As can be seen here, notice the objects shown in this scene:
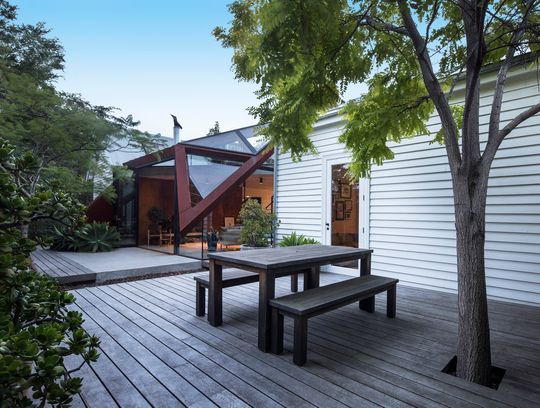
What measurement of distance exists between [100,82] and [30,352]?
13556mm

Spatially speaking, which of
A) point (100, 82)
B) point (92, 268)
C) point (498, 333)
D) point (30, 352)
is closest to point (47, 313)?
point (30, 352)

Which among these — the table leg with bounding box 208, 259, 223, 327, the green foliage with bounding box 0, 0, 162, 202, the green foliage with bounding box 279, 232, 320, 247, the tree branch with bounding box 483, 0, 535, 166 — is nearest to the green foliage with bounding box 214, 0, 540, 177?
the tree branch with bounding box 483, 0, 535, 166

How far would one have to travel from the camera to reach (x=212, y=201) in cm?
674

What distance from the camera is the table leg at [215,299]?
10.6ft

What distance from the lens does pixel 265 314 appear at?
266 cm

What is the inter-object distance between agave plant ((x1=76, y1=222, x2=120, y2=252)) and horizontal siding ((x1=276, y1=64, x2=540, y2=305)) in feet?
20.2

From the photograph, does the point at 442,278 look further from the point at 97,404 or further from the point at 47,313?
the point at 47,313

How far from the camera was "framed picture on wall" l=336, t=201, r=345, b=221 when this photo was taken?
611cm

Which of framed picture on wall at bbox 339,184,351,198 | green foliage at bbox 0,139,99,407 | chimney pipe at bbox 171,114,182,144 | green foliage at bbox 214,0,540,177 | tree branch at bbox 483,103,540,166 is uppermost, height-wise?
chimney pipe at bbox 171,114,182,144

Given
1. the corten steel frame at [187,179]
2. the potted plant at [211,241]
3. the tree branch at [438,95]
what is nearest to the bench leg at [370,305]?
the tree branch at [438,95]

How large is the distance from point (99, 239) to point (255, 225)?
5233mm

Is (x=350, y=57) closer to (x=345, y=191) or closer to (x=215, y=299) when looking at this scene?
(x=215, y=299)

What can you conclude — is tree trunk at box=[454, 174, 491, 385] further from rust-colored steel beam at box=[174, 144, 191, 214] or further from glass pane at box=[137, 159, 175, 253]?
glass pane at box=[137, 159, 175, 253]

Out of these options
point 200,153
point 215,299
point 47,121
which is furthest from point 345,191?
point 47,121
